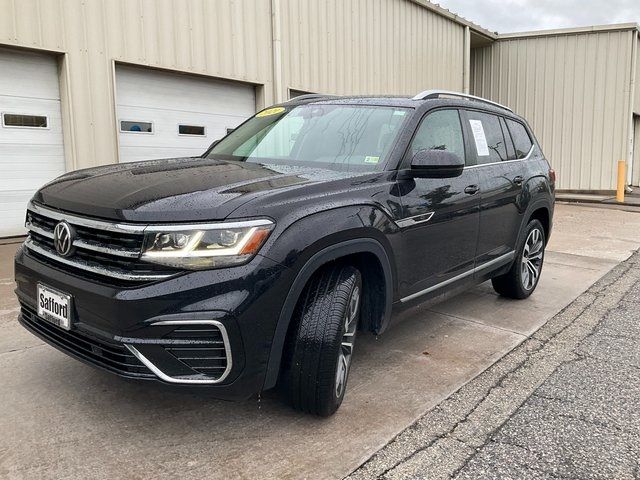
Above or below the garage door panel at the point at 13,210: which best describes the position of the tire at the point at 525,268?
below

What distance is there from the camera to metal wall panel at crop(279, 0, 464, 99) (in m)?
10.5

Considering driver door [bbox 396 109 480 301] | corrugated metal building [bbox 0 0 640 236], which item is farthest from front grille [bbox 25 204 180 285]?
corrugated metal building [bbox 0 0 640 236]

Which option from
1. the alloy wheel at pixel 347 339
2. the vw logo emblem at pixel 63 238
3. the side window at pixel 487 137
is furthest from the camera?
the side window at pixel 487 137

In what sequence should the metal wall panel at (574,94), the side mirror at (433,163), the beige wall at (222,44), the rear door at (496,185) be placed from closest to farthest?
the side mirror at (433,163)
the rear door at (496,185)
the beige wall at (222,44)
the metal wall panel at (574,94)

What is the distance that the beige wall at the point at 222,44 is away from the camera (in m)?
7.18

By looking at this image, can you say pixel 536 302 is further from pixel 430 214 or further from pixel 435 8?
pixel 435 8

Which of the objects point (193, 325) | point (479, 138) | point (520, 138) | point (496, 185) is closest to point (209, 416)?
point (193, 325)

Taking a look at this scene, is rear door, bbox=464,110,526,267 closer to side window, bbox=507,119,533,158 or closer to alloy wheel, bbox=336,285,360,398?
side window, bbox=507,119,533,158

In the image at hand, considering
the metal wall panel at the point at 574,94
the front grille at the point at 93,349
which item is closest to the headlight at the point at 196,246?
the front grille at the point at 93,349

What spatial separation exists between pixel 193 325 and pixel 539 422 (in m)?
1.90

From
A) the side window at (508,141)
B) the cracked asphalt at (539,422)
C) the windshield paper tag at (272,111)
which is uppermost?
the windshield paper tag at (272,111)

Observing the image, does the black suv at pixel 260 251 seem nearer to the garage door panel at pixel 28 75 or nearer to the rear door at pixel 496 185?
the rear door at pixel 496 185

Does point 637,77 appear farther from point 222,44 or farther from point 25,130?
point 25,130

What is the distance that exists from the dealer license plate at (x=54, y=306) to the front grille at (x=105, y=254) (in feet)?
0.41
